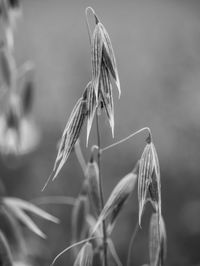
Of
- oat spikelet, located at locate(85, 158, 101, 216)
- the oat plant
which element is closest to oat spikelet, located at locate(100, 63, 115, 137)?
the oat plant

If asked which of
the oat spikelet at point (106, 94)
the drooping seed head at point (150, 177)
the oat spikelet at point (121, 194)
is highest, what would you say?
the oat spikelet at point (106, 94)

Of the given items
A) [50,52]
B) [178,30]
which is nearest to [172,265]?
[178,30]

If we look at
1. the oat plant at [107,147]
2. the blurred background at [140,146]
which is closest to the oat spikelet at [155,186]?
the oat plant at [107,147]

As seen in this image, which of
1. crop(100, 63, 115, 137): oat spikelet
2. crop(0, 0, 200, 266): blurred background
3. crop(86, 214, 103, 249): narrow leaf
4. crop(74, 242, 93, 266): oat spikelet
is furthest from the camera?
crop(0, 0, 200, 266): blurred background

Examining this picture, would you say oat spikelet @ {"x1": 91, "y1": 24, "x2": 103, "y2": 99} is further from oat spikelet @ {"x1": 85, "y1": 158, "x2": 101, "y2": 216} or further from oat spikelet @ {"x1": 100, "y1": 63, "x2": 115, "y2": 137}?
oat spikelet @ {"x1": 85, "y1": 158, "x2": 101, "y2": 216}

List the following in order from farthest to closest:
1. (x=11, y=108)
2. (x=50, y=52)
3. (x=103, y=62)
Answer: (x=50, y=52) < (x=11, y=108) < (x=103, y=62)

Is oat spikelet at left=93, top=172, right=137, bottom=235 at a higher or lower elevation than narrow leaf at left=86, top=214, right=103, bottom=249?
higher

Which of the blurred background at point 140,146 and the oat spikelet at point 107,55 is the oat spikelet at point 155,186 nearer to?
the oat spikelet at point 107,55

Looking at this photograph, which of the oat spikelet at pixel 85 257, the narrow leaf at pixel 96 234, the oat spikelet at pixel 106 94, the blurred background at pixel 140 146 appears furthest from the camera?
the blurred background at pixel 140 146

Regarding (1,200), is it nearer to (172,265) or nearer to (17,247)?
(17,247)

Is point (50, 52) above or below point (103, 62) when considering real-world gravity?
above

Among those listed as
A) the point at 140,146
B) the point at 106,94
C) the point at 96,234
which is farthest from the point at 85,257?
the point at 140,146
